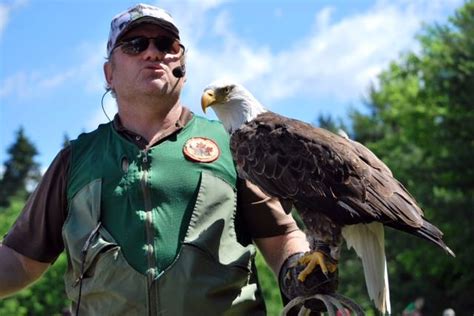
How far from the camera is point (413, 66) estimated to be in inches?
1129

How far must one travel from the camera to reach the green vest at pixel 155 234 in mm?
3379

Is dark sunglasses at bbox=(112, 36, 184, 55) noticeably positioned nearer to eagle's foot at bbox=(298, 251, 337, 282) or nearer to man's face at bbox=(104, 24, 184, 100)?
man's face at bbox=(104, 24, 184, 100)

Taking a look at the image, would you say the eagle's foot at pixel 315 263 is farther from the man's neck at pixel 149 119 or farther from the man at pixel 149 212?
the man's neck at pixel 149 119

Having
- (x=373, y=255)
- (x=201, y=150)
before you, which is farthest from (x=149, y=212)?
(x=373, y=255)

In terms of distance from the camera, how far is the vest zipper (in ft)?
11.0

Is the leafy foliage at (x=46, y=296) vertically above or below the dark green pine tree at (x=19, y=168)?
below

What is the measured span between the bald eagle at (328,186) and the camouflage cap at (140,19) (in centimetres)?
50

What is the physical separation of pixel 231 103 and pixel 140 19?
→ 0.71 meters

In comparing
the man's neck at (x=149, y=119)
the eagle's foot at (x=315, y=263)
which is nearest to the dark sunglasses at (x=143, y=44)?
the man's neck at (x=149, y=119)

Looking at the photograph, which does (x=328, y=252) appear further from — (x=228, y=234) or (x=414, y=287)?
(x=414, y=287)

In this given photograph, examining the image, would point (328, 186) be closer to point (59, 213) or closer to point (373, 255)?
point (373, 255)

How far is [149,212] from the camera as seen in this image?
11.5 ft

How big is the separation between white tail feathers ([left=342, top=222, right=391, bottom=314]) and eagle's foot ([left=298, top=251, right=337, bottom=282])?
24cm

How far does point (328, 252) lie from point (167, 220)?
0.68m
